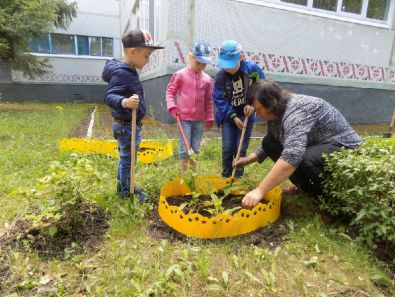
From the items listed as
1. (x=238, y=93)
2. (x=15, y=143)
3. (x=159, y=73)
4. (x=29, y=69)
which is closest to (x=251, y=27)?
(x=159, y=73)

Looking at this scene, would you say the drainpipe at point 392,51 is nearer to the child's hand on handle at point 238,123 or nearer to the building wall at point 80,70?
the child's hand on handle at point 238,123

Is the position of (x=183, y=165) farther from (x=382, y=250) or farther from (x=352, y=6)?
(x=352, y=6)

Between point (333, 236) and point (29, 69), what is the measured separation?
12.7 m

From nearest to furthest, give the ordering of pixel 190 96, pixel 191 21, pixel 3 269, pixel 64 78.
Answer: pixel 3 269 < pixel 190 96 < pixel 191 21 < pixel 64 78

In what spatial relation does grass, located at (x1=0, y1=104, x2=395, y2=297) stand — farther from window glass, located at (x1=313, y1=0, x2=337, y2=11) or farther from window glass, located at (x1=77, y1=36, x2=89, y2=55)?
window glass, located at (x1=77, y1=36, x2=89, y2=55)

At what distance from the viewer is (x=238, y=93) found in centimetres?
325

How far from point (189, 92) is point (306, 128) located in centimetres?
149

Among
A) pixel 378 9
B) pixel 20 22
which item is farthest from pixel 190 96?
pixel 378 9

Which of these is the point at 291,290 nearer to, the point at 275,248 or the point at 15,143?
the point at 275,248

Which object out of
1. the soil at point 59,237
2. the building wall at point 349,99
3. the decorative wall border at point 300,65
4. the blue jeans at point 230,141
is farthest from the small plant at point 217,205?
the building wall at point 349,99

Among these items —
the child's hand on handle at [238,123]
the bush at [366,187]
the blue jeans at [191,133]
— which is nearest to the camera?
the bush at [366,187]

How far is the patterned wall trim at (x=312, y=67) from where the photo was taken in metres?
7.62

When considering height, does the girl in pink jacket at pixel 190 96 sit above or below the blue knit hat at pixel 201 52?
below

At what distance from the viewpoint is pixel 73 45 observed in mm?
16422
